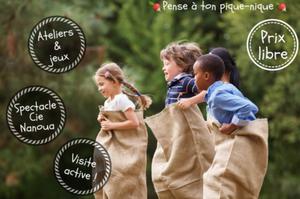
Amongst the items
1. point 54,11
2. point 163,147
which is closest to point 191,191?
point 163,147

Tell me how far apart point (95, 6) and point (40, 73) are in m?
1.82

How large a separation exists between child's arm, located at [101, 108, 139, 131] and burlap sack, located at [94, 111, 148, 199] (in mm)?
40

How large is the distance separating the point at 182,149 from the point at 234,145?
0.76 metres

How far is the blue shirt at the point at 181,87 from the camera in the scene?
676cm

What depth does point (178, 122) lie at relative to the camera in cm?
674

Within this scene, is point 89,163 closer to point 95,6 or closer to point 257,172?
point 257,172

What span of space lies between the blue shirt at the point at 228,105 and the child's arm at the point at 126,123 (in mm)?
787

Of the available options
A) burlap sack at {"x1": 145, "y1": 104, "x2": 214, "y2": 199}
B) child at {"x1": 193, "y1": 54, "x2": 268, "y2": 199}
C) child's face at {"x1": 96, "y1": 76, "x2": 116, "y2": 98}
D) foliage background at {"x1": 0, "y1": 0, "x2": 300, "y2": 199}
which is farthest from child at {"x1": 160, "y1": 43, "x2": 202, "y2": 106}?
Result: foliage background at {"x1": 0, "y1": 0, "x2": 300, "y2": 199}

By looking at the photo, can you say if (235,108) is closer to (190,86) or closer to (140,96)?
(190,86)

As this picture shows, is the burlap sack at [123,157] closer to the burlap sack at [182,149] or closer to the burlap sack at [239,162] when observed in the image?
the burlap sack at [182,149]

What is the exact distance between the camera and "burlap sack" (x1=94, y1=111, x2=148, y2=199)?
6855 millimetres

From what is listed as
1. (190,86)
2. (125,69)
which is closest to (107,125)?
(190,86)

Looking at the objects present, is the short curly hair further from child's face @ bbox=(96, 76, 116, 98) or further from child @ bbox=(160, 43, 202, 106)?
child's face @ bbox=(96, 76, 116, 98)

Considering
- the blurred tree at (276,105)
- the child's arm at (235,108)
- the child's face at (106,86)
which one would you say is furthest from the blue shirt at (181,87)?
the blurred tree at (276,105)
